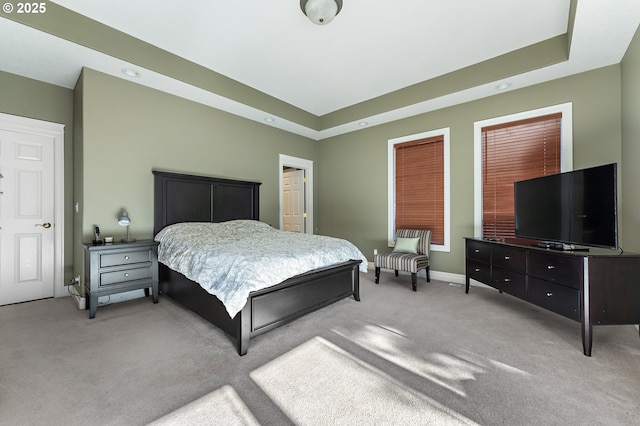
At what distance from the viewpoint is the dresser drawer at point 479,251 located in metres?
3.28

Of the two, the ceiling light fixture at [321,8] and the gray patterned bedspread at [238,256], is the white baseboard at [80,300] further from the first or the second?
the ceiling light fixture at [321,8]

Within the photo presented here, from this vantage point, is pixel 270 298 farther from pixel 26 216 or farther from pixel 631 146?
pixel 631 146

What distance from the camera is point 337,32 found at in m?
2.88

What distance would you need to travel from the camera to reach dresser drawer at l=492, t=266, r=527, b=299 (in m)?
2.77

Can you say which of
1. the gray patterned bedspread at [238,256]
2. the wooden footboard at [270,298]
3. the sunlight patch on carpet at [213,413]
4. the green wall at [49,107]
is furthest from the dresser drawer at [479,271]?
the green wall at [49,107]

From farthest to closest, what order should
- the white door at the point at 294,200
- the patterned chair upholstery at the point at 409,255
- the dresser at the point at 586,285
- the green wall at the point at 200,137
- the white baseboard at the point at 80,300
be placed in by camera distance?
the white door at the point at 294,200, the patterned chair upholstery at the point at 409,255, the white baseboard at the point at 80,300, the green wall at the point at 200,137, the dresser at the point at 586,285

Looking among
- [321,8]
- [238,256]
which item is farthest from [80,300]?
[321,8]

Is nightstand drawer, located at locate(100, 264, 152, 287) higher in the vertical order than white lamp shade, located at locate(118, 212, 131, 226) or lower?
lower

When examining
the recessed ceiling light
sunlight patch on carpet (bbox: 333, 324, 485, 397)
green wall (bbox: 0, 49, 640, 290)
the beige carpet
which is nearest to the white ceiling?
the recessed ceiling light

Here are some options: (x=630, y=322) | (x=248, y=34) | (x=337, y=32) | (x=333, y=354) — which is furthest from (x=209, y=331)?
(x=630, y=322)

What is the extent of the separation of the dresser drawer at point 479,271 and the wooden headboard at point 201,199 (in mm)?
3428

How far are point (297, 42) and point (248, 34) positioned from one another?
1.80 ft

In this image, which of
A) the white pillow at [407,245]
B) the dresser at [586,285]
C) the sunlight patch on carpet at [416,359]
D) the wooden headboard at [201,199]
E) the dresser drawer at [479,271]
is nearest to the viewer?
the sunlight patch on carpet at [416,359]

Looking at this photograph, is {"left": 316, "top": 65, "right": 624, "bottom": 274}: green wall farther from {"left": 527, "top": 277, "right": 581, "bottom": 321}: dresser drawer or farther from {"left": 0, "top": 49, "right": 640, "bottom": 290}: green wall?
{"left": 527, "top": 277, "right": 581, "bottom": 321}: dresser drawer
